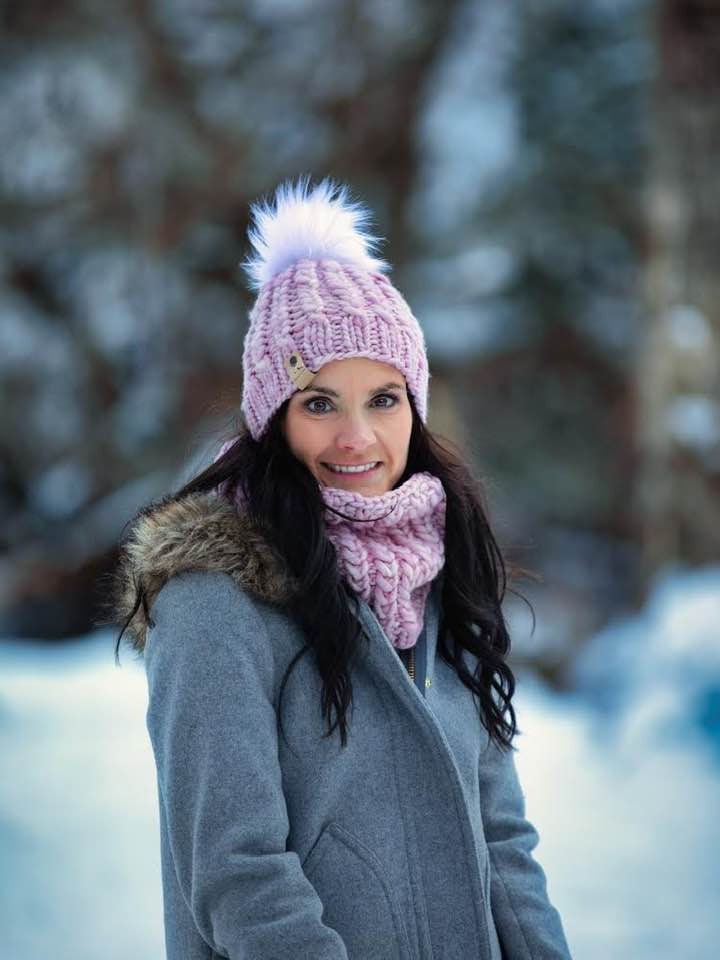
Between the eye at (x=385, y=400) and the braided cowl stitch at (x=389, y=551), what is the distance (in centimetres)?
9

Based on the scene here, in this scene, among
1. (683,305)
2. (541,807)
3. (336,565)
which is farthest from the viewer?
(683,305)

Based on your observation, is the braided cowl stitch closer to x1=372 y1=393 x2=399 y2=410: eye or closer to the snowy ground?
x1=372 y1=393 x2=399 y2=410: eye

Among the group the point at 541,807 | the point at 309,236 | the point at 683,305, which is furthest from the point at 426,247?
the point at 309,236

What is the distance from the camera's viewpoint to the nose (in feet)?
4.09

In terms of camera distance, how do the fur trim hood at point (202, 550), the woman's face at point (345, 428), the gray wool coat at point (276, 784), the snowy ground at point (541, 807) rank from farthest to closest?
the snowy ground at point (541, 807)
the woman's face at point (345, 428)
the fur trim hood at point (202, 550)
the gray wool coat at point (276, 784)

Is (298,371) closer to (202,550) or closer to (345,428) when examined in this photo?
(345,428)

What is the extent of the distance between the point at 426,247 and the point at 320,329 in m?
4.78

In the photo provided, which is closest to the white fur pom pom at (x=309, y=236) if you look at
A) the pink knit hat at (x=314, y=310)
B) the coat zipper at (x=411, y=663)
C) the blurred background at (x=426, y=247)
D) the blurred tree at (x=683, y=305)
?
the pink knit hat at (x=314, y=310)

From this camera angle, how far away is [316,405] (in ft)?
4.19

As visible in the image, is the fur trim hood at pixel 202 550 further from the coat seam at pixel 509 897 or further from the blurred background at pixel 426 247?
the blurred background at pixel 426 247

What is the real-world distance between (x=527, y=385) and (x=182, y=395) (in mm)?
1796

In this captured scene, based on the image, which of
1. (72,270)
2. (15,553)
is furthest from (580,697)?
(72,270)

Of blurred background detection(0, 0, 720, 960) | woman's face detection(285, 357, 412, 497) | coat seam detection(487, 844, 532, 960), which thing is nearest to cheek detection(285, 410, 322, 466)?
woman's face detection(285, 357, 412, 497)

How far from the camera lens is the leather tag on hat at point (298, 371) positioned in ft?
4.11
